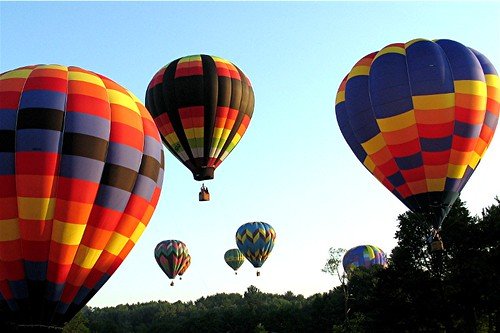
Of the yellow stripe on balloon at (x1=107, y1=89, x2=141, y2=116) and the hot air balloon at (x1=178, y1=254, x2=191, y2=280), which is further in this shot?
the hot air balloon at (x1=178, y1=254, x2=191, y2=280)

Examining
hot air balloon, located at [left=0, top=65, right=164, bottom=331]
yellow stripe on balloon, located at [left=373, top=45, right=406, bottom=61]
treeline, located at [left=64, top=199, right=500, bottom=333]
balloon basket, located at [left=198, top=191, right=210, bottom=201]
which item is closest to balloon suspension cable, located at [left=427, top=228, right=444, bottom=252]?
treeline, located at [left=64, top=199, right=500, bottom=333]

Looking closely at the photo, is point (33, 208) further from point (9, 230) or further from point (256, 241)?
point (256, 241)

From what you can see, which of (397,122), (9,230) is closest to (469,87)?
(397,122)

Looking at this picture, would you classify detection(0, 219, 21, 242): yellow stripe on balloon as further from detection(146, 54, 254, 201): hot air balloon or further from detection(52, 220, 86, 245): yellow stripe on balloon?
detection(146, 54, 254, 201): hot air balloon

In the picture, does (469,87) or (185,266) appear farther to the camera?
(185,266)

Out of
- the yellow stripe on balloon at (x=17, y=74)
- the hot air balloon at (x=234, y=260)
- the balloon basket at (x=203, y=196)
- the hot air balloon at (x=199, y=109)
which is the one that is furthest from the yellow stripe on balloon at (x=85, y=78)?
the hot air balloon at (x=234, y=260)

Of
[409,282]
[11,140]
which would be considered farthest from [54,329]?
[409,282]

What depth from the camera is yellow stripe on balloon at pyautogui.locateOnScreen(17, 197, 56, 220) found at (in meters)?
14.8

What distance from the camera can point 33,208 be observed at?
14.8 metres

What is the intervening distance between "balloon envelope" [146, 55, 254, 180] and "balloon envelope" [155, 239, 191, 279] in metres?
34.3

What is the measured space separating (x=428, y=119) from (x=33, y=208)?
1608 centimetres

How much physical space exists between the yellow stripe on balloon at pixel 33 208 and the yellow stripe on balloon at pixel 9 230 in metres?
0.27

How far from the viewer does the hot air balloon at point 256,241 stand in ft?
193

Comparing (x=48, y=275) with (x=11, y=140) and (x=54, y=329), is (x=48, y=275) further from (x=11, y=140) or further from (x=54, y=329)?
(x=11, y=140)
